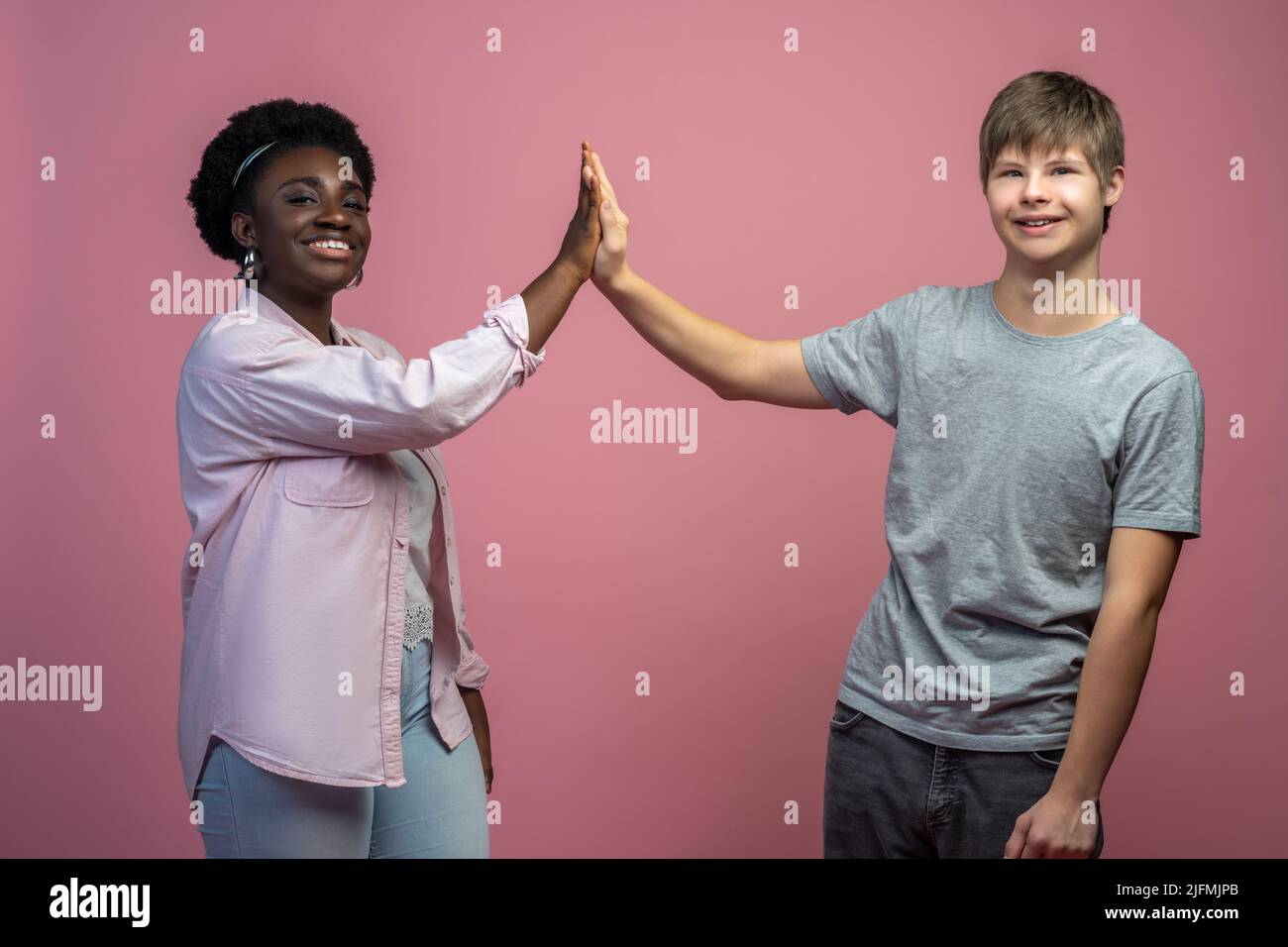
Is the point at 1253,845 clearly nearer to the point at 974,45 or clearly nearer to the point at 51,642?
the point at 974,45

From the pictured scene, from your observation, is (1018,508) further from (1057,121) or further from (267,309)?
(267,309)

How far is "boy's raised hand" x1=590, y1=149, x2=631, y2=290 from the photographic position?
196 centimetres

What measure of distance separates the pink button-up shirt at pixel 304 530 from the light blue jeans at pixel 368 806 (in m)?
0.05

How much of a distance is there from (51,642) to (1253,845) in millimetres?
2844

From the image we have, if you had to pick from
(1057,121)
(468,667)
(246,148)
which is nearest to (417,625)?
(468,667)

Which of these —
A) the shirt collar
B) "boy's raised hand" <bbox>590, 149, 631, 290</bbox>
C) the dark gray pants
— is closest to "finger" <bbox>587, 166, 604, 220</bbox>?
"boy's raised hand" <bbox>590, 149, 631, 290</bbox>

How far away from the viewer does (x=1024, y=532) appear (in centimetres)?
161

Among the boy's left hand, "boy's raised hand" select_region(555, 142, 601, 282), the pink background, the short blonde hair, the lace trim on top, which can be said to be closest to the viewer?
the boy's left hand

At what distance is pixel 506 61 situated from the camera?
296 centimetres

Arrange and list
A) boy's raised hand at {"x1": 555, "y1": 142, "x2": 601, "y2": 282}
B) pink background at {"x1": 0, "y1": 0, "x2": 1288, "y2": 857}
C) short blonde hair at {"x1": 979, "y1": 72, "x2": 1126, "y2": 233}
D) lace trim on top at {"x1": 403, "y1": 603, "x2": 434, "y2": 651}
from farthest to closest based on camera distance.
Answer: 1. pink background at {"x1": 0, "y1": 0, "x2": 1288, "y2": 857}
2. boy's raised hand at {"x1": 555, "y1": 142, "x2": 601, "y2": 282}
3. lace trim on top at {"x1": 403, "y1": 603, "x2": 434, "y2": 651}
4. short blonde hair at {"x1": 979, "y1": 72, "x2": 1126, "y2": 233}

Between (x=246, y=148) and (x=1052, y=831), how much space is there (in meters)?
1.39

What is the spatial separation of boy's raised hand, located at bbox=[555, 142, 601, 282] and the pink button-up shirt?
0.69 feet

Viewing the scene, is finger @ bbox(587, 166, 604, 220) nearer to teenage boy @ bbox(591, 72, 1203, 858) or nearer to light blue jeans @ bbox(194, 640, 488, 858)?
teenage boy @ bbox(591, 72, 1203, 858)
